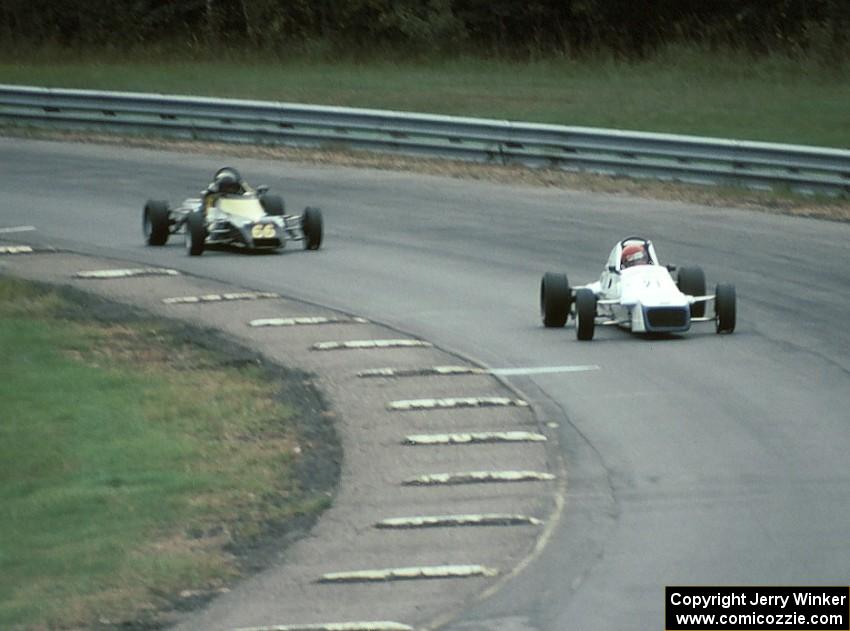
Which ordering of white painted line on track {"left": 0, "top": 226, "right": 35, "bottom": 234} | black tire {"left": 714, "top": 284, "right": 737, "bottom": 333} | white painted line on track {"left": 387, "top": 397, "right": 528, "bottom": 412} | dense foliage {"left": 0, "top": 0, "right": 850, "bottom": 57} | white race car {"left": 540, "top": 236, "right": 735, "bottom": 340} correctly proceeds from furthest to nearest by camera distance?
dense foliage {"left": 0, "top": 0, "right": 850, "bottom": 57}
white painted line on track {"left": 0, "top": 226, "right": 35, "bottom": 234}
black tire {"left": 714, "top": 284, "right": 737, "bottom": 333}
white race car {"left": 540, "top": 236, "right": 735, "bottom": 340}
white painted line on track {"left": 387, "top": 397, "right": 528, "bottom": 412}

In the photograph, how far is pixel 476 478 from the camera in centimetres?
1175

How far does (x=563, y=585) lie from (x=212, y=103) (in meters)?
23.0

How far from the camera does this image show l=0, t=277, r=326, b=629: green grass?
378 inches

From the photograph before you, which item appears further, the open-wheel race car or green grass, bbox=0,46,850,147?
green grass, bbox=0,46,850,147

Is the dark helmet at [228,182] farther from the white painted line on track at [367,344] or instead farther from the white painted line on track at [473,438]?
the white painted line on track at [473,438]

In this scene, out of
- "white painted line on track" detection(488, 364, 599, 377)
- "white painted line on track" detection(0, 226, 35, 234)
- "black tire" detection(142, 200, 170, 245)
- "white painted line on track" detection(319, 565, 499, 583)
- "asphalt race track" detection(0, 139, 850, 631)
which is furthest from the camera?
"white painted line on track" detection(0, 226, 35, 234)

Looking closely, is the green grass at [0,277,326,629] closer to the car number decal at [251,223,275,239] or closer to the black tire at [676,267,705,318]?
the car number decal at [251,223,275,239]

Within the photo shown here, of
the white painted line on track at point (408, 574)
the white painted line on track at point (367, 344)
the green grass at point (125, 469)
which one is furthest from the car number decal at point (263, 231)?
the white painted line on track at point (408, 574)

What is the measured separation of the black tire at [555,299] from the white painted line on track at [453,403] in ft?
8.53

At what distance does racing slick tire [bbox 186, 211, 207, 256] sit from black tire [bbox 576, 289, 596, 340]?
6006mm

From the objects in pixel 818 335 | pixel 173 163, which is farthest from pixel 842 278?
pixel 173 163

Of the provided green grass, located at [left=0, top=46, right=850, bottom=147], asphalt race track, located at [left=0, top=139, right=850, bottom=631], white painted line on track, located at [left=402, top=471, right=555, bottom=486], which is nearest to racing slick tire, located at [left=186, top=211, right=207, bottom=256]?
asphalt race track, located at [left=0, top=139, right=850, bottom=631]

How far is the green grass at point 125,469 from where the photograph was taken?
960 centimetres

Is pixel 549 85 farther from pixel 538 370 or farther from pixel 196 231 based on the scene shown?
pixel 538 370
